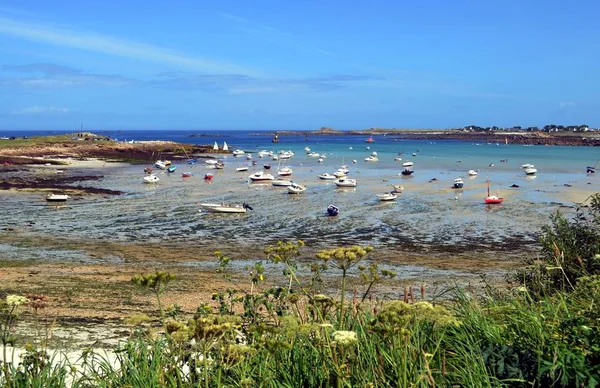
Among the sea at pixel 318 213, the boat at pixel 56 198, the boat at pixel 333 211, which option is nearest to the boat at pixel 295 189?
the sea at pixel 318 213

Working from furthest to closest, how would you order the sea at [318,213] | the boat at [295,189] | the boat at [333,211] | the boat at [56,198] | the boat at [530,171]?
the boat at [530,171]
the boat at [295,189]
the boat at [56,198]
the boat at [333,211]
the sea at [318,213]

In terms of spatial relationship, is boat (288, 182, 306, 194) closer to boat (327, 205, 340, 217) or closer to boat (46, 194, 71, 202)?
boat (327, 205, 340, 217)

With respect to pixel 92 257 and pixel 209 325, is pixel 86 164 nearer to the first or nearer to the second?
pixel 92 257

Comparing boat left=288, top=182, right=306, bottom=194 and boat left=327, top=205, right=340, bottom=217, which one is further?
boat left=288, top=182, right=306, bottom=194

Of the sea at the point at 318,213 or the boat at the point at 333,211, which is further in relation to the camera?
the boat at the point at 333,211

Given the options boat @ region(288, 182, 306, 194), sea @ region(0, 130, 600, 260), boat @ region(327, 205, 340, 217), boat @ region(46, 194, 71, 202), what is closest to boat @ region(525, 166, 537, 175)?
sea @ region(0, 130, 600, 260)

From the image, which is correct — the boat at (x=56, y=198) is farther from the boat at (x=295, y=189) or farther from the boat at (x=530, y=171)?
the boat at (x=530, y=171)

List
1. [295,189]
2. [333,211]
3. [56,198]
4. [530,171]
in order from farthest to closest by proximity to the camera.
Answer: [530,171] < [295,189] < [56,198] < [333,211]

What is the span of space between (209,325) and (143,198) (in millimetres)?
39663

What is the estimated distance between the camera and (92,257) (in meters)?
22.6

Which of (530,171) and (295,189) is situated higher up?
(530,171)

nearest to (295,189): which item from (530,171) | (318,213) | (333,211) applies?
(318,213)

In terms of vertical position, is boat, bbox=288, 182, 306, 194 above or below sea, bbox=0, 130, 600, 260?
above

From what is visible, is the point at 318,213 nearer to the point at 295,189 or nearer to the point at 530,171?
the point at 295,189
